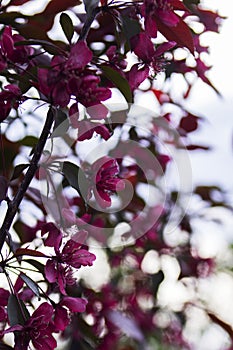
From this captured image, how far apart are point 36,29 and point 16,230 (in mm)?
327

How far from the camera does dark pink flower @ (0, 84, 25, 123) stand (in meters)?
0.68

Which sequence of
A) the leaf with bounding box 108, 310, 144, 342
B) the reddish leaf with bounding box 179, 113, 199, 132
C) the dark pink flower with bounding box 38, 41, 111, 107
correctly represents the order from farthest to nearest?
the reddish leaf with bounding box 179, 113, 199, 132 < the leaf with bounding box 108, 310, 144, 342 < the dark pink flower with bounding box 38, 41, 111, 107

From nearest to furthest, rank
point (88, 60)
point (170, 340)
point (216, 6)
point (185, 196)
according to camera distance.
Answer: point (88, 60)
point (216, 6)
point (185, 196)
point (170, 340)

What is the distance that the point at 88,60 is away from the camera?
2.00 ft

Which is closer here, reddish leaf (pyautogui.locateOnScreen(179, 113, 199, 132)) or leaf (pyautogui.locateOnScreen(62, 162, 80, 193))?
leaf (pyautogui.locateOnScreen(62, 162, 80, 193))

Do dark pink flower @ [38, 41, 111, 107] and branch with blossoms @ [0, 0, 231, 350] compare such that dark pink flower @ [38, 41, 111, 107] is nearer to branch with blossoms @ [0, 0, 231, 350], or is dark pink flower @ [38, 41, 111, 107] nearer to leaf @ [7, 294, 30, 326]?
branch with blossoms @ [0, 0, 231, 350]

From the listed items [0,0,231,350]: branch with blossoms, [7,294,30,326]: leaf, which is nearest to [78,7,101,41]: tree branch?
[0,0,231,350]: branch with blossoms

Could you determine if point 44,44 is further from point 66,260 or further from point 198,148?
point 198,148

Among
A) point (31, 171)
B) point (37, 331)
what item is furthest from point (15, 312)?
point (31, 171)

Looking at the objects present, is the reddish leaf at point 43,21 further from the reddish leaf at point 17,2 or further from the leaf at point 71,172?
the leaf at point 71,172

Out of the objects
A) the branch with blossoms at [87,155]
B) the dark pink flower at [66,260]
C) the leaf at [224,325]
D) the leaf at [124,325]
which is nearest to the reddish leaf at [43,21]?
the branch with blossoms at [87,155]

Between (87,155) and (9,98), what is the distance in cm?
33

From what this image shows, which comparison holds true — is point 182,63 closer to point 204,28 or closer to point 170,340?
point 204,28

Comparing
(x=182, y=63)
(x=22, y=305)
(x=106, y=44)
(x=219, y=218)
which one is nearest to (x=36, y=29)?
(x=106, y=44)
